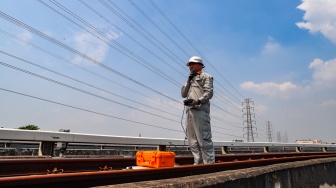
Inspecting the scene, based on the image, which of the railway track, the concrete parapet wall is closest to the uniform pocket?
the railway track

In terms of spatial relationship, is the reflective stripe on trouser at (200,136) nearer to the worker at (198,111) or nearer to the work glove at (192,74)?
the worker at (198,111)

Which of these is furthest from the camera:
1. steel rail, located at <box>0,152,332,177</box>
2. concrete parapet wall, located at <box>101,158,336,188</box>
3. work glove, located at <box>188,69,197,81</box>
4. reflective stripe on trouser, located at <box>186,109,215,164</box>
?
work glove, located at <box>188,69,197,81</box>

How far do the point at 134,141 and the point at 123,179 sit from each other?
4.85 meters

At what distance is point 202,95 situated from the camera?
210 inches

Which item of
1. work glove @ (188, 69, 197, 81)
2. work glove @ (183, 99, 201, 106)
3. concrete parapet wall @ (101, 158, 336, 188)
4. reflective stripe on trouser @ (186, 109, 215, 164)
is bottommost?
concrete parapet wall @ (101, 158, 336, 188)

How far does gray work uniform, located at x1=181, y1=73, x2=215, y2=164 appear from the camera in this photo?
16.6 feet

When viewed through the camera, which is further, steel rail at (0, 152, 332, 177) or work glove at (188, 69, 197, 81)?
work glove at (188, 69, 197, 81)

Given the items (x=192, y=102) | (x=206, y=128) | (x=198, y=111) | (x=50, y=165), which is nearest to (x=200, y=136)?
(x=206, y=128)

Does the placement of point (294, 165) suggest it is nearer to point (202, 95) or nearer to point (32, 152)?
point (202, 95)

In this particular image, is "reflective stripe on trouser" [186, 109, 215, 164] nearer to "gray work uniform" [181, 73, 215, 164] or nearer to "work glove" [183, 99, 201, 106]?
"gray work uniform" [181, 73, 215, 164]

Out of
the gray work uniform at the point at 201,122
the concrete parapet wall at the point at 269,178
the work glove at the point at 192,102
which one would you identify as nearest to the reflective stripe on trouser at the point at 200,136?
the gray work uniform at the point at 201,122

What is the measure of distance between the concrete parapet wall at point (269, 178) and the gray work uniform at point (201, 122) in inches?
68.1

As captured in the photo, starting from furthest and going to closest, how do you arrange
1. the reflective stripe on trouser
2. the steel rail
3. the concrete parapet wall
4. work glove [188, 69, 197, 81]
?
work glove [188, 69, 197, 81] < the reflective stripe on trouser < the steel rail < the concrete parapet wall

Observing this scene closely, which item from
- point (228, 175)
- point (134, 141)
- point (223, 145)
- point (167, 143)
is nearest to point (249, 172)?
point (228, 175)
